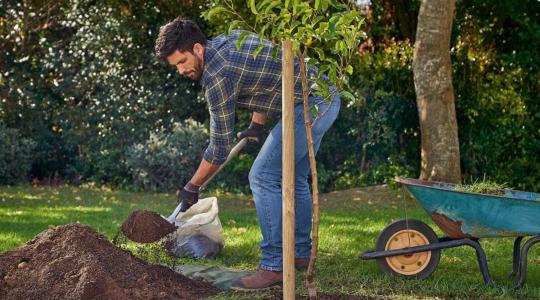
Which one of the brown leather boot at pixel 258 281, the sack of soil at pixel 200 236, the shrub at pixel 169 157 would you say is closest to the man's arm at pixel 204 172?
the brown leather boot at pixel 258 281

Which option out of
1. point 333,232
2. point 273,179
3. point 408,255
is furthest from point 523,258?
point 333,232

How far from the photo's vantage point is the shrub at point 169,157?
31.9 feet

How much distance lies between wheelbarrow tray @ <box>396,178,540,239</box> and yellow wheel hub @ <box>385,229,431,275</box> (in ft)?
0.62

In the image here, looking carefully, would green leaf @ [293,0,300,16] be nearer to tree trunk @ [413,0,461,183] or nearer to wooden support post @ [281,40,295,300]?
wooden support post @ [281,40,295,300]

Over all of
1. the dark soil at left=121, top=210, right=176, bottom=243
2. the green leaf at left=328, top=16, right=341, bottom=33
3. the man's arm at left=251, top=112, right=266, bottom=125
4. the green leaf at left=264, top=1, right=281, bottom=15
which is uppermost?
the green leaf at left=264, top=1, right=281, bottom=15

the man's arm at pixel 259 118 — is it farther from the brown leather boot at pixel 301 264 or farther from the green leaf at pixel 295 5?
the green leaf at pixel 295 5

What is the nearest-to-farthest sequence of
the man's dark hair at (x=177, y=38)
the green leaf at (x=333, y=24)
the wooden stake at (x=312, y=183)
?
1. the green leaf at (x=333, y=24)
2. the wooden stake at (x=312, y=183)
3. the man's dark hair at (x=177, y=38)

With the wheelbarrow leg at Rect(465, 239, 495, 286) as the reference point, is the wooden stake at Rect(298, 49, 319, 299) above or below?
above

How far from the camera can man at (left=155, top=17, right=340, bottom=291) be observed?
4.44 metres

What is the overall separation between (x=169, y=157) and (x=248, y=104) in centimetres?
505

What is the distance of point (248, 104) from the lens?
4777mm

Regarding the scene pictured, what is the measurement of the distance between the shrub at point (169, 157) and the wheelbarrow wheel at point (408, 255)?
4.98 meters

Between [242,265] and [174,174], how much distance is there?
4.48 metres

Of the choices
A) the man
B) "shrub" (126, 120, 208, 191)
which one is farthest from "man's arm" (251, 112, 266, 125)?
"shrub" (126, 120, 208, 191)
